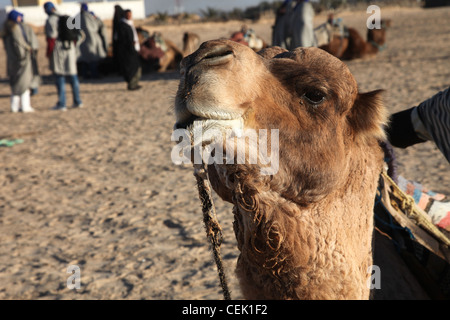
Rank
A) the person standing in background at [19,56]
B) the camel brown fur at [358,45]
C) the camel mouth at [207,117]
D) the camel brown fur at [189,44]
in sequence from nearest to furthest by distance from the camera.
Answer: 1. the camel mouth at [207,117]
2. the camel brown fur at [189,44]
3. the person standing in background at [19,56]
4. the camel brown fur at [358,45]

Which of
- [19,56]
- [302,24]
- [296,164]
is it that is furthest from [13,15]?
[296,164]

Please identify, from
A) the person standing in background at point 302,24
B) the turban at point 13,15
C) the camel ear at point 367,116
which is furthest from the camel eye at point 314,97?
the turban at point 13,15

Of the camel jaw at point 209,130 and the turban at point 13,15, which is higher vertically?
the turban at point 13,15

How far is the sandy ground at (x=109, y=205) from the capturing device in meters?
3.90

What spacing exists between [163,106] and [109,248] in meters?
6.78

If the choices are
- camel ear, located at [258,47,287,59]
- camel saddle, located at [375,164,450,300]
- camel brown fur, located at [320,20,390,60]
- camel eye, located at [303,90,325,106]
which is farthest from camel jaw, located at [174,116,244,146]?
camel brown fur, located at [320,20,390,60]

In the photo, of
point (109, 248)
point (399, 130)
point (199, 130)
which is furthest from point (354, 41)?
point (199, 130)

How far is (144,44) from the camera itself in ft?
52.5

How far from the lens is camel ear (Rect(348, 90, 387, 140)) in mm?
1727

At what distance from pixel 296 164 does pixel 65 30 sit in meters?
10.0

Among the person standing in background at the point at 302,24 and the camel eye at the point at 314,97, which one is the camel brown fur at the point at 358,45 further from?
the camel eye at the point at 314,97

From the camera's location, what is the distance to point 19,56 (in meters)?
10.8

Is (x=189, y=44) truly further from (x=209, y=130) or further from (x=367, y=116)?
(x=209, y=130)

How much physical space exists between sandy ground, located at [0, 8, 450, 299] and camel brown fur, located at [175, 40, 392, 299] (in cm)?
32
